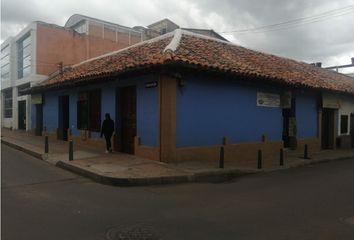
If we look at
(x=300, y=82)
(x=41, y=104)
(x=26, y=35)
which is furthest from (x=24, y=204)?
(x=26, y=35)

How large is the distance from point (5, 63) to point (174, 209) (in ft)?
96.1

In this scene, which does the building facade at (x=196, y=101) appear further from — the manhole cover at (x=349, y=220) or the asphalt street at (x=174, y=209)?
the manhole cover at (x=349, y=220)

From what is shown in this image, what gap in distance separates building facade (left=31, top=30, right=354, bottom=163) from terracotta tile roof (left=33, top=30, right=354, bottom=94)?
54 mm

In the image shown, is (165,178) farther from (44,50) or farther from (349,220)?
(44,50)

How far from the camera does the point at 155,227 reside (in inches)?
227

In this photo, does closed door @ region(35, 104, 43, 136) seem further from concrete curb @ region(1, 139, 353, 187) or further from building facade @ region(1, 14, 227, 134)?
concrete curb @ region(1, 139, 353, 187)

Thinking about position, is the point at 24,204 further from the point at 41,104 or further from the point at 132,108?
the point at 41,104

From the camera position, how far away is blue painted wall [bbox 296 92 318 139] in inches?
725

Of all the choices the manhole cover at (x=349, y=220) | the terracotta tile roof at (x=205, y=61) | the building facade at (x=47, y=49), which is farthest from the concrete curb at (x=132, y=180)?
the building facade at (x=47, y=49)

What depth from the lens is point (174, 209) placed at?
6.98 m

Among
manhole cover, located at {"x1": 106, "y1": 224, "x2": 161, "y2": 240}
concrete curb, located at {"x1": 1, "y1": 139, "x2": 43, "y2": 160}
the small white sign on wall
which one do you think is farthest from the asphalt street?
the small white sign on wall

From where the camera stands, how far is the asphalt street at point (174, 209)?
552 centimetres

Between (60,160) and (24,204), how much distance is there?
536 centimetres

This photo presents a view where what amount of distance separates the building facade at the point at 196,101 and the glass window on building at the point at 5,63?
13164mm
